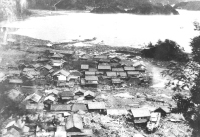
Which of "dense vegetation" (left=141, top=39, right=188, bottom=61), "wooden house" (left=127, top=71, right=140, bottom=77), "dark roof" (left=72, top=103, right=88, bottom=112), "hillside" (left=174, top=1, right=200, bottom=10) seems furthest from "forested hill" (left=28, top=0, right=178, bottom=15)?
"dark roof" (left=72, top=103, right=88, bottom=112)

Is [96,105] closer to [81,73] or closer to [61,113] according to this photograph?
[61,113]

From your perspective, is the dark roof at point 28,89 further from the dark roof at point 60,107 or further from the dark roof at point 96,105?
the dark roof at point 96,105

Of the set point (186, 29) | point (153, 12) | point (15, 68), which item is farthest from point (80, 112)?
point (153, 12)

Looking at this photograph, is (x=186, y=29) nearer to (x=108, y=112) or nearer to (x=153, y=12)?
(x=153, y=12)

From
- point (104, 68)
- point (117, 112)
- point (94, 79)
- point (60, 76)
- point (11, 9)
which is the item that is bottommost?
point (117, 112)

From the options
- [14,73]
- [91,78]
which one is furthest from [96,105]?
[14,73]

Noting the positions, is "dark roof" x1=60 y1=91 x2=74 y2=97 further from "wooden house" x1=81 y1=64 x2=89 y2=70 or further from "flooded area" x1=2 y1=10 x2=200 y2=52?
"flooded area" x1=2 y1=10 x2=200 y2=52
